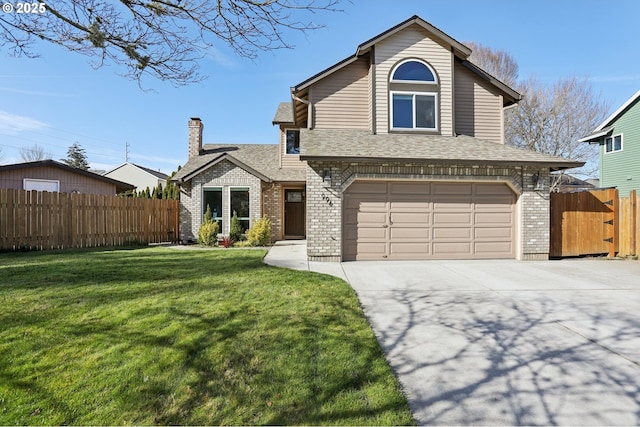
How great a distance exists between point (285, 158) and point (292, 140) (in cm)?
96

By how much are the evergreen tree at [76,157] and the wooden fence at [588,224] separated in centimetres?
5543

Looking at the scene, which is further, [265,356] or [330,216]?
[330,216]

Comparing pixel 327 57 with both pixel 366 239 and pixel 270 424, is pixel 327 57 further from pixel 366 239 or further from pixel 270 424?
pixel 270 424

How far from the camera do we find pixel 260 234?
12.9 metres

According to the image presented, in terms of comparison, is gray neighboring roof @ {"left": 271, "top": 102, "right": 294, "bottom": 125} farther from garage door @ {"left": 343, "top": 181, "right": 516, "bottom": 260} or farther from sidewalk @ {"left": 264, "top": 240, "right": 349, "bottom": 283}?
garage door @ {"left": 343, "top": 181, "right": 516, "bottom": 260}

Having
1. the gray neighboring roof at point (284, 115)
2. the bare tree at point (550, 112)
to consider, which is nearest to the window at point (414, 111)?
the gray neighboring roof at point (284, 115)

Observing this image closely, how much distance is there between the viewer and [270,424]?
93.9 inches

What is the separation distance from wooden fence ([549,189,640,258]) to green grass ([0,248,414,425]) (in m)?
8.19

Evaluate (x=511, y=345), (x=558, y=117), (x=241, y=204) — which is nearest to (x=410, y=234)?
(x=511, y=345)

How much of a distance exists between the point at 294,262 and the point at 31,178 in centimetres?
1440

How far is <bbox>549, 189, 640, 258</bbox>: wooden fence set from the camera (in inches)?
392

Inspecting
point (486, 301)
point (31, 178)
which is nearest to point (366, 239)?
point (486, 301)

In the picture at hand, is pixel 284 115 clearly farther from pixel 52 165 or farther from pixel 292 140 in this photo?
pixel 52 165

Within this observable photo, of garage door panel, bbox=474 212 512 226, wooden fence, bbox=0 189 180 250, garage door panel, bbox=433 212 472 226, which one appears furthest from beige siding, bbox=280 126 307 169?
garage door panel, bbox=474 212 512 226
